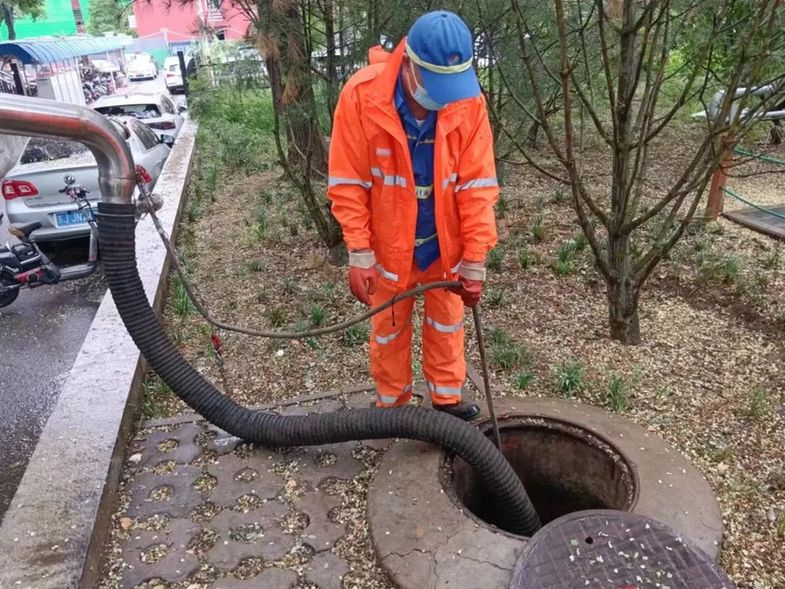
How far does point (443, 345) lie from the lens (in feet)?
9.84

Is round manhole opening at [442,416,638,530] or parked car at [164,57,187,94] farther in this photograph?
parked car at [164,57,187,94]

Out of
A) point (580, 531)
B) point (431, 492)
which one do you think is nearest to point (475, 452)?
point (431, 492)

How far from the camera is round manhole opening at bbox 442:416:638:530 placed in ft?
9.48

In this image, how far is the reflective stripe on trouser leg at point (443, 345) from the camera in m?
2.91

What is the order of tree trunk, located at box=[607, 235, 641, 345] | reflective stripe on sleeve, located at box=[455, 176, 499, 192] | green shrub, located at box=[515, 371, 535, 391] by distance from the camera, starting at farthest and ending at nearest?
tree trunk, located at box=[607, 235, 641, 345]
green shrub, located at box=[515, 371, 535, 391]
reflective stripe on sleeve, located at box=[455, 176, 499, 192]

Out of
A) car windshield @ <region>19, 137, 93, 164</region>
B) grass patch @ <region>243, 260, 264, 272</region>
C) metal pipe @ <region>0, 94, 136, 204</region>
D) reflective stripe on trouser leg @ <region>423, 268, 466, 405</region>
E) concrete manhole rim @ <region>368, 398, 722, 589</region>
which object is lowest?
grass patch @ <region>243, 260, 264, 272</region>

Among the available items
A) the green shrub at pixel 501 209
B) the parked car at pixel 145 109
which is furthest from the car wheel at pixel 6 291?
the parked car at pixel 145 109

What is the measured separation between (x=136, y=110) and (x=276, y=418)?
10484 mm

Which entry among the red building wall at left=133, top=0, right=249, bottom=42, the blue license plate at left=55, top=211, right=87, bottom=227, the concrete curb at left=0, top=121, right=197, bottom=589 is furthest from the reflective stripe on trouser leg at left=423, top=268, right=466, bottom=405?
the blue license plate at left=55, top=211, right=87, bottom=227

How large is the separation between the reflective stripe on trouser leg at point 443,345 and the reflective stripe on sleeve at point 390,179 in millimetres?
507

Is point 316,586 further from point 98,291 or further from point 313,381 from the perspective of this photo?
point 98,291

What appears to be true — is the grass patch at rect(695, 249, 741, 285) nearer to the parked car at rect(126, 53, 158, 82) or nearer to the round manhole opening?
the round manhole opening

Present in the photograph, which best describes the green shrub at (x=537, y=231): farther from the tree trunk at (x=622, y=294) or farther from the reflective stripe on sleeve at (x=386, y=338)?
the reflective stripe on sleeve at (x=386, y=338)

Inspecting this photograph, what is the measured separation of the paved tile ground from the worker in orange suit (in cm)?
81
